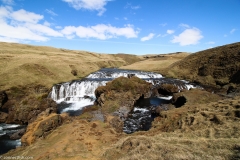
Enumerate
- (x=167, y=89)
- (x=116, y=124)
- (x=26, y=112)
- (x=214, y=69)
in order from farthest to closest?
(x=214, y=69), (x=167, y=89), (x=26, y=112), (x=116, y=124)

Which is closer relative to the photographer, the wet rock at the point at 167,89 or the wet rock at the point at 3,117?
the wet rock at the point at 3,117

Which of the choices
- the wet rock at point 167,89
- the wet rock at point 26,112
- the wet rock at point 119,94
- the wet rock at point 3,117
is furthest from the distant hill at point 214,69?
the wet rock at point 3,117

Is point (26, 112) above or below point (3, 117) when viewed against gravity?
above

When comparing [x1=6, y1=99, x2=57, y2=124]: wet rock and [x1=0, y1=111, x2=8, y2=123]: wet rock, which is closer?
[x1=6, y1=99, x2=57, y2=124]: wet rock

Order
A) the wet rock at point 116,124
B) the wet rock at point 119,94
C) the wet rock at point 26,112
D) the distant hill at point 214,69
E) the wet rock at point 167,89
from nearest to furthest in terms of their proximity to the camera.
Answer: the wet rock at point 116,124 → the wet rock at point 26,112 → the wet rock at point 119,94 → the wet rock at point 167,89 → the distant hill at point 214,69

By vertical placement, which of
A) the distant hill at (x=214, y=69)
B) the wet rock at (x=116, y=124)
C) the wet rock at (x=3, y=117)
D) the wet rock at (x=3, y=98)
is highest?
the distant hill at (x=214, y=69)

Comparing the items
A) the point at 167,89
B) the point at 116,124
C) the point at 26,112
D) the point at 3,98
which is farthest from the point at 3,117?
the point at 167,89

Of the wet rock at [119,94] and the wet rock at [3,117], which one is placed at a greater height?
the wet rock at [119,94]

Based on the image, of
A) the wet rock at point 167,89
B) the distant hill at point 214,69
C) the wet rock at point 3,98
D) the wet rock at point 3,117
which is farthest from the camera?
the distant hill at point 214,69

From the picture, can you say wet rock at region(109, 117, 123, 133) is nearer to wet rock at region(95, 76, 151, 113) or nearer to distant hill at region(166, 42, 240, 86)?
wet rock at region(95, 76, 151, 113)

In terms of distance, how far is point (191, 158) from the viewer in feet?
29.0

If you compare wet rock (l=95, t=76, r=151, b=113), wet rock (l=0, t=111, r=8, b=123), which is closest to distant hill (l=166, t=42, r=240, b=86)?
wet rock (l=95, t=76, r=151, b=113)

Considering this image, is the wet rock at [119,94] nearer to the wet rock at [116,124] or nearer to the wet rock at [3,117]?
the wet rock at [116,124]

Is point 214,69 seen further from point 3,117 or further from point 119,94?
point 3,117
